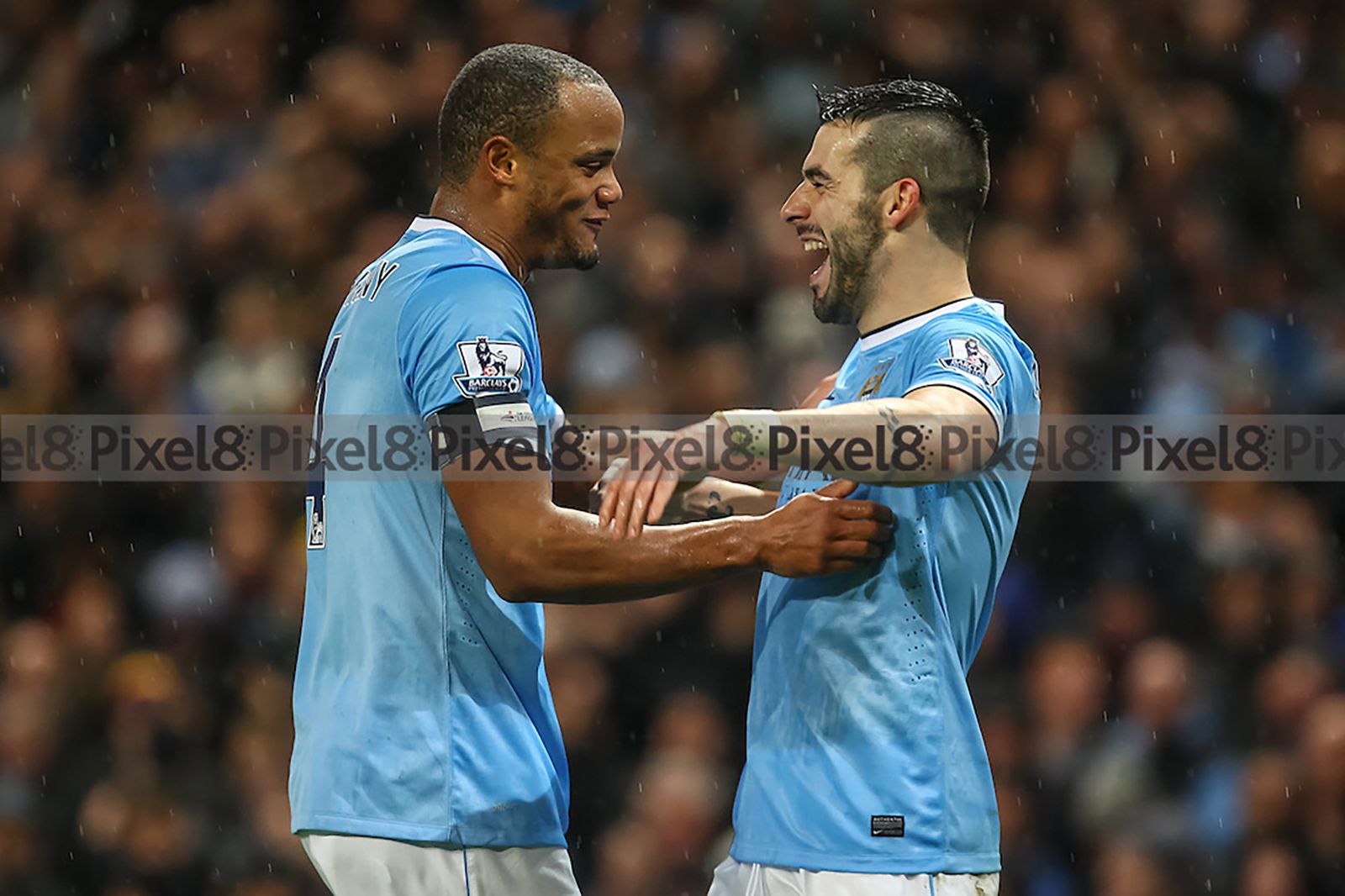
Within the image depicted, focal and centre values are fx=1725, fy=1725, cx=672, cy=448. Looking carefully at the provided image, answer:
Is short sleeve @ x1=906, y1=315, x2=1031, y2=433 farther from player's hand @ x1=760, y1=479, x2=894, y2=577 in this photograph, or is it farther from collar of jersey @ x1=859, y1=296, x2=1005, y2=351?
player's hand @ x1=760, y1=479, x2=894, y2=577

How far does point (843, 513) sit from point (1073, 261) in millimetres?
3724

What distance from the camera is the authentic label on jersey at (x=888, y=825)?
3.15 m

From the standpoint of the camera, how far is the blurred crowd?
577 cm

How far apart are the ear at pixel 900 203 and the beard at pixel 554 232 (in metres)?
0.62

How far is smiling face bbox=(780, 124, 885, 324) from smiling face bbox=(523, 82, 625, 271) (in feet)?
1.33

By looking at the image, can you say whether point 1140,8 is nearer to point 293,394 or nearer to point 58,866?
point 293,394

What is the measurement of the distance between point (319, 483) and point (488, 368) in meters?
0.52

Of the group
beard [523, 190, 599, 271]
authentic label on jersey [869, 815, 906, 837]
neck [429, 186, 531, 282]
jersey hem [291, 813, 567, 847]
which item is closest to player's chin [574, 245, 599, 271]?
beard [523, 190, 599, 271]

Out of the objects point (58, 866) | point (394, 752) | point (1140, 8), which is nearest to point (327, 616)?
point (394, 752)

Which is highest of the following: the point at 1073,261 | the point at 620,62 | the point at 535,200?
the point at 620,62

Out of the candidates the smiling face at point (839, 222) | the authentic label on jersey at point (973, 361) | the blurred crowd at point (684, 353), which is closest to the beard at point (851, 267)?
the smiling face at point (839, 222)

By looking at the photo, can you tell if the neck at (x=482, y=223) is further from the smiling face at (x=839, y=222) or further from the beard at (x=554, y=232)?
the smiling face at (x=839, y=222)

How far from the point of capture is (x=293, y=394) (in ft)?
21.8

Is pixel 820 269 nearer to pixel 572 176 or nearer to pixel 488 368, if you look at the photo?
pixel 572 176
